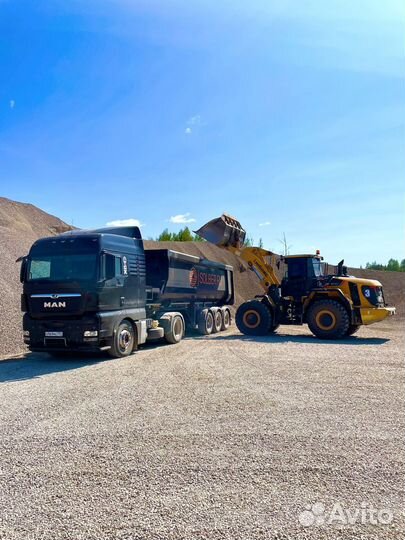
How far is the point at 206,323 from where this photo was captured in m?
17.0

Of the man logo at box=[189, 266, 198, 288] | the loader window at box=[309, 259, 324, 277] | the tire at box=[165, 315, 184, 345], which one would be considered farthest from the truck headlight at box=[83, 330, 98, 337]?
the loader window at box=[309, 259, 324, 277]

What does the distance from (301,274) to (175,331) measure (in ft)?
17.8

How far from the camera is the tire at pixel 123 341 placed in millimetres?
10891

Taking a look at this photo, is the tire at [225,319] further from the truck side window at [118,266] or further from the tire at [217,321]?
the truck side window at [118,266]

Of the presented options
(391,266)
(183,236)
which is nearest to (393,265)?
(391,266)

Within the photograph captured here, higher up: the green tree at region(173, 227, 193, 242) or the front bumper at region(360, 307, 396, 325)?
the green tree at region(173, 227, 193, 242)

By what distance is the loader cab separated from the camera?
53.5ft

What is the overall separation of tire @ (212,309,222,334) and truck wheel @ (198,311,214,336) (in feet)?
1.13

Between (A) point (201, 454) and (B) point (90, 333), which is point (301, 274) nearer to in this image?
(B) point (90, 333)

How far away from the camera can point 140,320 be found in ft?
39.9

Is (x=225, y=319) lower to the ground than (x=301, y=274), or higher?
lower

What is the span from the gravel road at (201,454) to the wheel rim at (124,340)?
210cm

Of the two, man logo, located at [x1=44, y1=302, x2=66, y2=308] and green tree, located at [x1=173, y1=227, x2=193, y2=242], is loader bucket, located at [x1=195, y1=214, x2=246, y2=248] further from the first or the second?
green tree, located at [x1=173, y1=227, x2=193, y2=242]

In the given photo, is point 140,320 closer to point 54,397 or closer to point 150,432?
point 54,397
